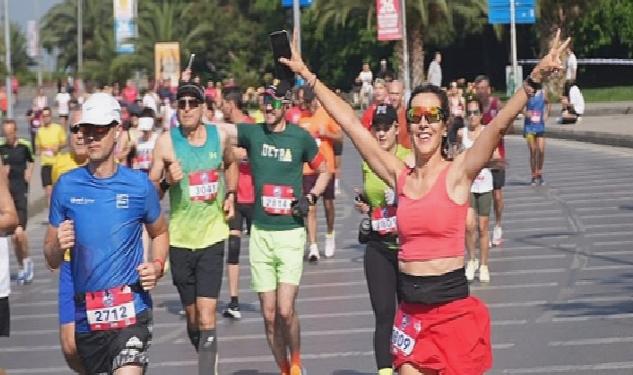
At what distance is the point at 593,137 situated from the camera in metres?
34.6

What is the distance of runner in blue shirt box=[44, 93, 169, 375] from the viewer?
7211 millimetres

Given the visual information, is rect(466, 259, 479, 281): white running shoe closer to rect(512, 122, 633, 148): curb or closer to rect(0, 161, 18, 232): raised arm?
rect(0, 161, 18, 232): raised arm

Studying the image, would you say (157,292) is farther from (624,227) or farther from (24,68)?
(24,68)

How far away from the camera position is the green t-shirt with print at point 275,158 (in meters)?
10.6


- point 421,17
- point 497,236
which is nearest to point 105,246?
point 497,236

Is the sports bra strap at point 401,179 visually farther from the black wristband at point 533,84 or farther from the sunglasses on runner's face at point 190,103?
the sunglasses on runner's face at point 190,103

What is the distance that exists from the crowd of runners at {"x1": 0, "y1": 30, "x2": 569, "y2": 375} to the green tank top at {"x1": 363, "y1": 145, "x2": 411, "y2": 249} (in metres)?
0.01

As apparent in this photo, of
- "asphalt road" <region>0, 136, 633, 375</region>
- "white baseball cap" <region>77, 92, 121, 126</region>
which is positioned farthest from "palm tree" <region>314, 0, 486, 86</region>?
"white baseball cap" <region>77, 92, 121, 126</region>

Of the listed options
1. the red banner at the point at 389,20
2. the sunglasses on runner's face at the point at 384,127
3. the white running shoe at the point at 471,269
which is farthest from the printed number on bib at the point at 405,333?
the red banner at the point at 389,20

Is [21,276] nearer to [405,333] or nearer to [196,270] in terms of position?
[196,270]

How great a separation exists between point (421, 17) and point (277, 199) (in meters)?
45.1

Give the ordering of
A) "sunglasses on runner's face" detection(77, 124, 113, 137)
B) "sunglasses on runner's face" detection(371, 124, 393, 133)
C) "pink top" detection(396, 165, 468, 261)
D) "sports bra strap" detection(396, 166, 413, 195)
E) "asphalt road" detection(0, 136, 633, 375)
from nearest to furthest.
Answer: "pink top" detection(396, 165, 468, 261), "sports bra strap" detection(396, 166, 413, 195), "sunglasses on runner's face" detection(77, 124, 113, 137), "sunglasses on runner's face" detection(371, 124, 393, 133), "asphalt road" detection(0, 136, 633, 375)

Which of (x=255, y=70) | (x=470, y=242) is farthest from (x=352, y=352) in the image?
(x=255, y=70)

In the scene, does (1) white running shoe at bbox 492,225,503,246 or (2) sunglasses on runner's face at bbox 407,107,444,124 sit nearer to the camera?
(2) sunglasses on runner's face at bbox 407,107,444,124
